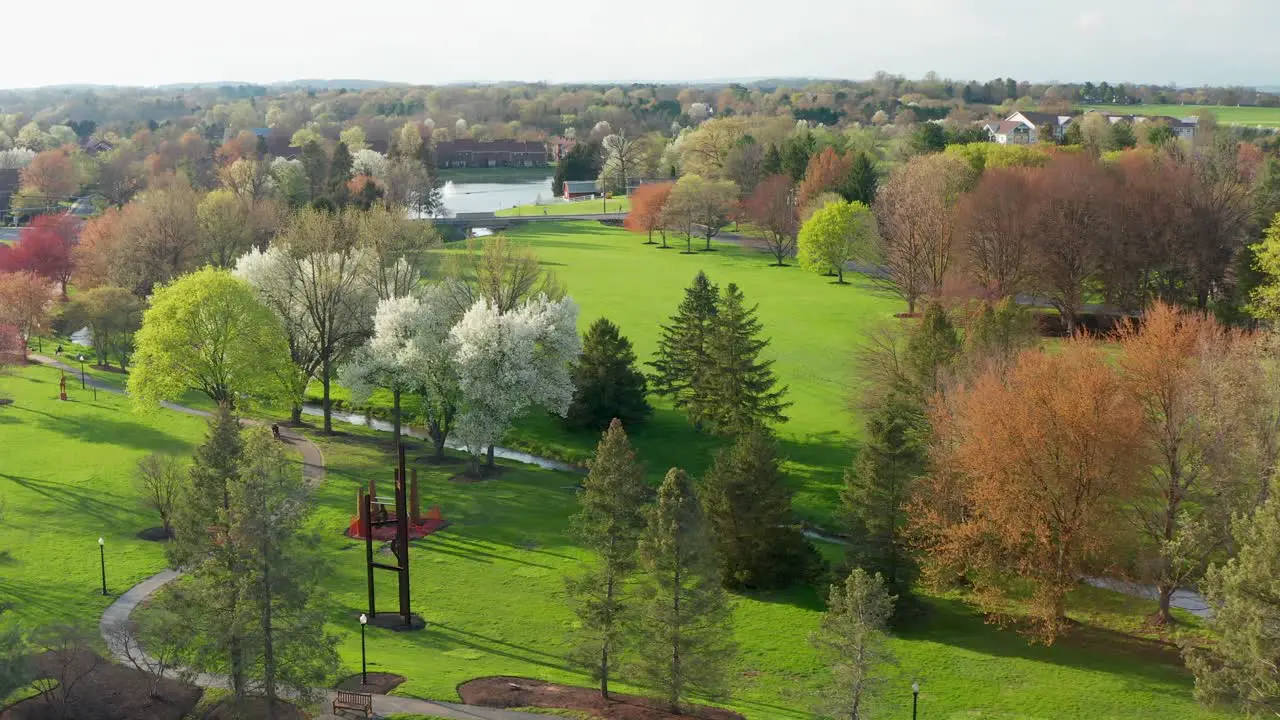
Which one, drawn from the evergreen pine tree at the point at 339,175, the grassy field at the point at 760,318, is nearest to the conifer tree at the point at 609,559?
the grassy field at the point at 760,318

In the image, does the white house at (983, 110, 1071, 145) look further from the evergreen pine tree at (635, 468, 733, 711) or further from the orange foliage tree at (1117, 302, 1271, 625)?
the evergreen pine tree at (635, 468, 733, 711)

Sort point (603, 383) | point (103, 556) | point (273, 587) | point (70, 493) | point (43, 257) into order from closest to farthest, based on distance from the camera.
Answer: point (273, 587), point (103, 556), point (70, 493), point (603, 383), point (43, 257)

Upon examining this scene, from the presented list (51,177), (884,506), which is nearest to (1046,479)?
(884,506)

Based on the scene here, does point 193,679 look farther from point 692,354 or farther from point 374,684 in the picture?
point 692,354

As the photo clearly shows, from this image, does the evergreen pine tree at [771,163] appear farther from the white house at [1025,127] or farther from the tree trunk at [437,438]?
the tree trunk at [437,438]

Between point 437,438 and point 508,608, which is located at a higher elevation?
point 437,438

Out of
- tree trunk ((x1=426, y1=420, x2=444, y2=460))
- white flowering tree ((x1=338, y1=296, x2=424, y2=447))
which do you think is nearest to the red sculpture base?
tree trunk ((x1=426, y1=420, x2=444, y2=460))

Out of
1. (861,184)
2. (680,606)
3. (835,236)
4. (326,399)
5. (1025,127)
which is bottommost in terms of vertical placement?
(326,399)
